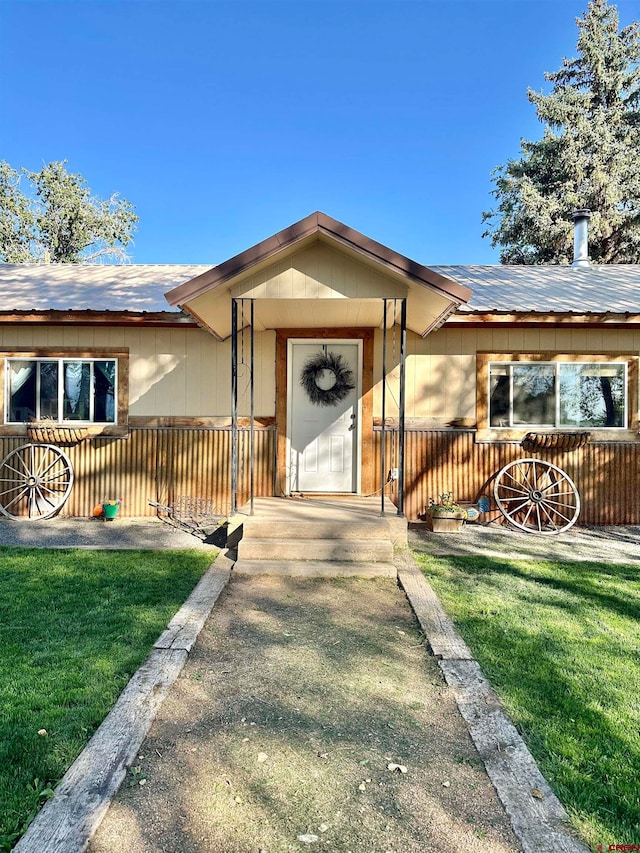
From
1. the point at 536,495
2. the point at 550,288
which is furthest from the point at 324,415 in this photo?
the point at 550,288

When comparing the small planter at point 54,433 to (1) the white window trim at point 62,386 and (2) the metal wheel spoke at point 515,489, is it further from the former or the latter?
(2) the metal wheel spoke at point 515,489

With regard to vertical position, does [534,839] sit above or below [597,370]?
below

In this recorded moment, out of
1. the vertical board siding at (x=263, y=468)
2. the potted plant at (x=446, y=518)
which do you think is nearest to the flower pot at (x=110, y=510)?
the vertical board siding at (x=263, y=468)

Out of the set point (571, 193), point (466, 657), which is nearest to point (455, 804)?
point (466, 657)

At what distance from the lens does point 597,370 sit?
769 cm

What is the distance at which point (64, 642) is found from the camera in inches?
135

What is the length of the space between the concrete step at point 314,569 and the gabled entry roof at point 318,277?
9.08 feet

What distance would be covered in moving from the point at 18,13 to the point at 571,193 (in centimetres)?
2109

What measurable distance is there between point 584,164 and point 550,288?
55.9 feet

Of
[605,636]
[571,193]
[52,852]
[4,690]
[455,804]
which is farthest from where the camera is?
[571,193]

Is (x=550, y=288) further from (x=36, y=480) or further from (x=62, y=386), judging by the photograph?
(x=36, y=480)

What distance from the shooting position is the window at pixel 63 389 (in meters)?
7.89

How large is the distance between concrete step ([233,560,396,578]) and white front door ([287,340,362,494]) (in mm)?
2601

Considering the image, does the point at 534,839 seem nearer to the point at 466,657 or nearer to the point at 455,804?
the point at 455,804
